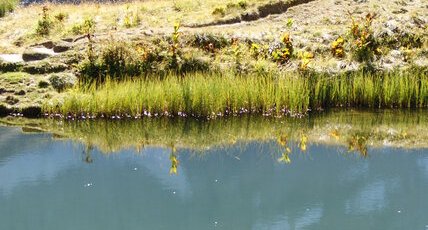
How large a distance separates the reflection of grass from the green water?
0.24 m

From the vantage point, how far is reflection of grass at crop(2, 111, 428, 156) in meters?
12.3

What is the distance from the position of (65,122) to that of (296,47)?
6578 mm

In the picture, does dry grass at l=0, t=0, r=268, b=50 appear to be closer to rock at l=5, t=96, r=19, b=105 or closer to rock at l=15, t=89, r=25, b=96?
rock at l=15, t=89, r=25, b=96

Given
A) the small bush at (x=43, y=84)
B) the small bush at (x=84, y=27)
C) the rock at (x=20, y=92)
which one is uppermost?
the small bush at (x=84, y=27)

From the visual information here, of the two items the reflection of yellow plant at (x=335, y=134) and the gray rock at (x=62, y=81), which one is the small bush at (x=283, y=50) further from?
the gray rock at (x=62, y=81)

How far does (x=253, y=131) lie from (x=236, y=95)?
1759 mm

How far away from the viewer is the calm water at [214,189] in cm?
823

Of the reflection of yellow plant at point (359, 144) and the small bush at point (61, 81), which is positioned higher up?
the small bush at point (61, 81)

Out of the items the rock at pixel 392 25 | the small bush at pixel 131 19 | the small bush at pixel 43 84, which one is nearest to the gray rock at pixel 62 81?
the small bush at pixel 43 84

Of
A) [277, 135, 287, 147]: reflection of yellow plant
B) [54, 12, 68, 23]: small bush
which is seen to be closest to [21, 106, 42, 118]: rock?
[54, 12, 68, 23]: small bush

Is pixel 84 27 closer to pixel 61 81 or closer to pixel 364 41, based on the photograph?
pixel 61 81

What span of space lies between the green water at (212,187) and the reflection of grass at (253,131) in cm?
24

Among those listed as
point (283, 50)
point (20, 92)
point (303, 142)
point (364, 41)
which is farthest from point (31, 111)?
point (364, 41)

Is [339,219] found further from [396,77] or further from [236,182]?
[396,77]
